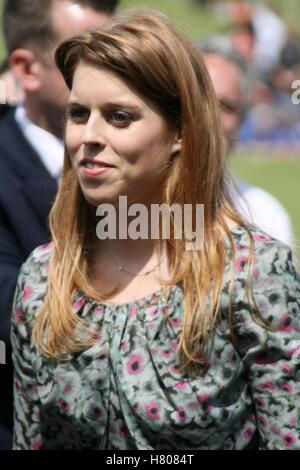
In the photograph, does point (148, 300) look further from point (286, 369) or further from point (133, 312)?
point (286, 369)

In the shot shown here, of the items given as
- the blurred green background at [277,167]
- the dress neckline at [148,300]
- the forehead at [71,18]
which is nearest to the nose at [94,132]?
the dress neckline at [148,300]

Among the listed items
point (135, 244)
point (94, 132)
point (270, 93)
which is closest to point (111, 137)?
point (94, 132)

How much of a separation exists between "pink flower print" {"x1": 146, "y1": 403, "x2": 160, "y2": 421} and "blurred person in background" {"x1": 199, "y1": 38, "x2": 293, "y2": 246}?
1.07m

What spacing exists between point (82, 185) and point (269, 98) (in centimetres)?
1149

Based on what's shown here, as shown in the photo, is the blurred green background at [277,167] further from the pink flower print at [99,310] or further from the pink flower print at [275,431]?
the pink flower print at [275,431]

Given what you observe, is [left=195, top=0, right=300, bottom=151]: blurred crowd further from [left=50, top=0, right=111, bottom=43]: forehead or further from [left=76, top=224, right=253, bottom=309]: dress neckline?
[left=76, top=224, right=253, bottom=309]: dress neckline

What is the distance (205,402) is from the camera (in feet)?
6.67

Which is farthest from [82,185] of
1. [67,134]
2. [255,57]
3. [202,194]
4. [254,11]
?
[254,11]

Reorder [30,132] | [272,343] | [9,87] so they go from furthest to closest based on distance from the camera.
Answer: [9,87]
[30,132]
[272,343]

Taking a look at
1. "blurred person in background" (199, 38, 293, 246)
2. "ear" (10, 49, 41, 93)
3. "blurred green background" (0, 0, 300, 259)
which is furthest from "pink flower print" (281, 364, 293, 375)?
"blurred green background" (0, 0, 300, 259)

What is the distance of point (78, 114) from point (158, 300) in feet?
1.45

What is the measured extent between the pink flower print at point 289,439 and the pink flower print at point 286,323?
0.22 metres

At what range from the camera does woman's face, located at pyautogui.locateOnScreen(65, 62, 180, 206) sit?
2.07m

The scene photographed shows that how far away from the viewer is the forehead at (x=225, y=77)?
3445 millimetres
